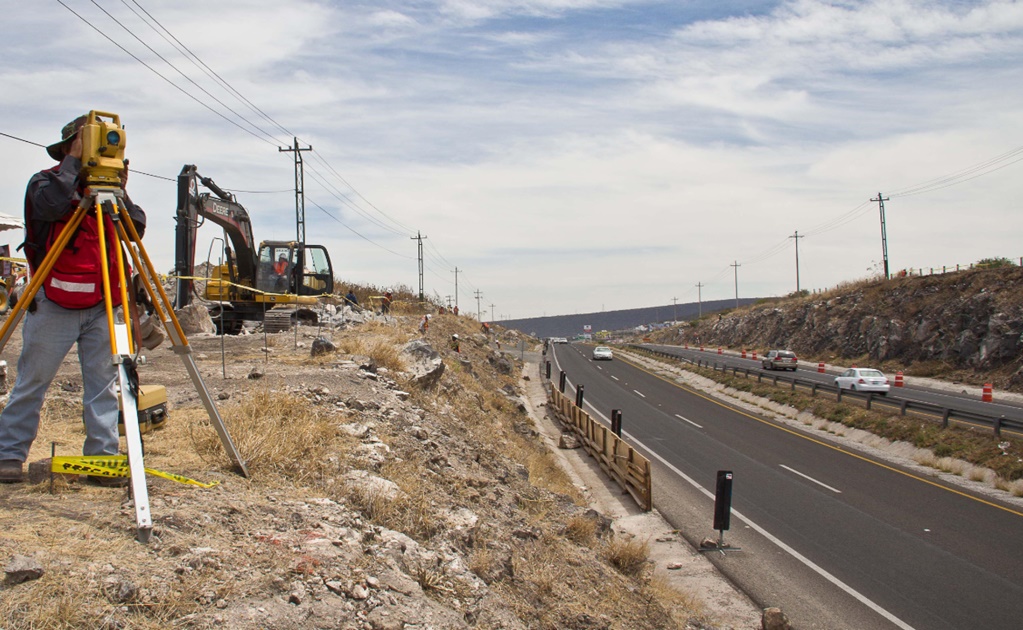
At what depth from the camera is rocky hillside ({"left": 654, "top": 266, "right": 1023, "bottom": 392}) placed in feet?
140

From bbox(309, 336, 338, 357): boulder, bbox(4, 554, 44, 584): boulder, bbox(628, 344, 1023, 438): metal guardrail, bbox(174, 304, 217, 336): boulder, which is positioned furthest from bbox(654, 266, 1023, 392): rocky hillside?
bbox(4, 554, 44, 584): boulder

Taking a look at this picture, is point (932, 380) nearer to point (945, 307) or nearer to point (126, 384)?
point (945, 307)

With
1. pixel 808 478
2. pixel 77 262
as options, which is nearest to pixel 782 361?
pixel 808 478

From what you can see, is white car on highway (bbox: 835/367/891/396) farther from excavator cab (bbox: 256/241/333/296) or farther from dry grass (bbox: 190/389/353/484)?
dry grass (bbox: 190/389/353/484)

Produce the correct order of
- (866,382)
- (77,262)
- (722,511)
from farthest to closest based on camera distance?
(866,382)
(722,511)
(77,262)

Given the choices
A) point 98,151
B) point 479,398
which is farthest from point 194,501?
point 479,398

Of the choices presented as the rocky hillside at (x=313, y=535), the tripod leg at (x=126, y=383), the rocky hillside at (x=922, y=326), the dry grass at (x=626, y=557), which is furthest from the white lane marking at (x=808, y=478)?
the rocky hillside at (x=922, y=326)

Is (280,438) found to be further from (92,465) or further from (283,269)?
(283,269)

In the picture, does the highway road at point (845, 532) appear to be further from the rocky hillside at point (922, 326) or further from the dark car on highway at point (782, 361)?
the dark car on highway at point (782, 361)

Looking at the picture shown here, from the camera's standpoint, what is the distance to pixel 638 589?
31.8ft

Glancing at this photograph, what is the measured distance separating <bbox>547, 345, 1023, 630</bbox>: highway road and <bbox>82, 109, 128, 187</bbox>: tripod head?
35.1 ft

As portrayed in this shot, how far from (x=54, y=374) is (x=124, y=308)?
0.78 m

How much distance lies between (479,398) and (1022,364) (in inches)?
1330

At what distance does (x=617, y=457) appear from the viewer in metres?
20.7
